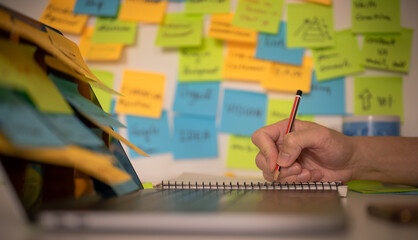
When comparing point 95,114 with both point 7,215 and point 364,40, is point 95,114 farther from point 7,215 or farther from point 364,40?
point 364,40

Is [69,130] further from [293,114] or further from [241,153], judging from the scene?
[241,153]

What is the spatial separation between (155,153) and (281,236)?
0.70 metres

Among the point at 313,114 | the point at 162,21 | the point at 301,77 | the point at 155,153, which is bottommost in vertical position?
the point at 155,153

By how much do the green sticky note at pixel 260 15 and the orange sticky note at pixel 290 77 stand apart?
11 cm

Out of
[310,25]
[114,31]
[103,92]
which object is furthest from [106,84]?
[310,25]

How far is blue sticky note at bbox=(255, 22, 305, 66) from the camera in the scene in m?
0.87

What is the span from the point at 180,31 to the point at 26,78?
2.11 ft

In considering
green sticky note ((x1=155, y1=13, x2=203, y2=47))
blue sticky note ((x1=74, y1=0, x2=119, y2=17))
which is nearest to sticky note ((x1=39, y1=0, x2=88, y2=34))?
blue sticky note ((x1=74, y1=0, x2=119, y2=17))

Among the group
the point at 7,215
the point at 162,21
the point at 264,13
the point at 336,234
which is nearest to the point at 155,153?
the point at 162,21

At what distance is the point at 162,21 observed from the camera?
93 cm

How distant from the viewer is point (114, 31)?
3.10ft

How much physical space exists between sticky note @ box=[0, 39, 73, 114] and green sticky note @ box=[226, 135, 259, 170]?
1.96ft

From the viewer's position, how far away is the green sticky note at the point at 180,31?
2.95ft

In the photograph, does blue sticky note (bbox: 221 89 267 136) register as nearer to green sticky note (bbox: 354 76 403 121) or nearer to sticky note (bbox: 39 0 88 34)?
green sticky note (bbox: 354 76 403 121)
